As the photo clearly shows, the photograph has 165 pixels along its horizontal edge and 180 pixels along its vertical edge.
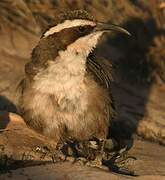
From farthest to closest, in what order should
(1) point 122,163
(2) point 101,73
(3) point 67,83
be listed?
1. (2) point 101,73
2. (1) point 122,163
3. (3) point 67,83

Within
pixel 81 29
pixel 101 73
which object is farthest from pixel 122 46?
pixel 81 29

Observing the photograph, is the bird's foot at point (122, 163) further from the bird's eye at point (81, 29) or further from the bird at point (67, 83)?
the bird's eye at point (81, 29)

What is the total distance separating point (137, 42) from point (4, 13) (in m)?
2.06

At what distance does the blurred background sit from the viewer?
8.72 m

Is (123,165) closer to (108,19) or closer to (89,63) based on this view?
(89,63)

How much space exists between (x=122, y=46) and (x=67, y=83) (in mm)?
4091

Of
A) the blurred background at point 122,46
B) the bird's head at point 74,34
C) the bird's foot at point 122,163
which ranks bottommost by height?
the bird's foot at point 122,163

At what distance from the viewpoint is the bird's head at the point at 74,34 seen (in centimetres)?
634

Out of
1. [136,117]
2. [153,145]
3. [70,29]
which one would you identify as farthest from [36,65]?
[136,117]

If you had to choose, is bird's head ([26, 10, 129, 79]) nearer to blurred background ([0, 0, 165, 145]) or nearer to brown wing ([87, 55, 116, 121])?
brown wing ([87, 55, 116, 121])

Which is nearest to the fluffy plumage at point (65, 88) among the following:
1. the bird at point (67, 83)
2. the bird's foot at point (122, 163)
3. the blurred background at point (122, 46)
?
the bird at point (67, 83)

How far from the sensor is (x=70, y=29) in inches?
251

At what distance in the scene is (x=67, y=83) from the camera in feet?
20.9

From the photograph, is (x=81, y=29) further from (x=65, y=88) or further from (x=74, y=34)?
(x=65, y=88)
